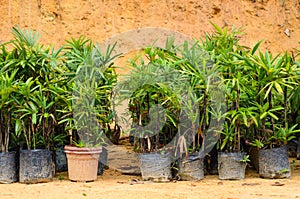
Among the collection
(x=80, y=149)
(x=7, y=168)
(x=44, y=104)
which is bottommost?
(x=7, y=168)

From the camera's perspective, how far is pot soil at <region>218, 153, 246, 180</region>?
16.1ft

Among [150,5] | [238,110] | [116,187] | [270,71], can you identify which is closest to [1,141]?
[116,187]

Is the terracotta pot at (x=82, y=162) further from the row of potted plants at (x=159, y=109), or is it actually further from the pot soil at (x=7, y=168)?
the pot soil at (x=7, y=168)

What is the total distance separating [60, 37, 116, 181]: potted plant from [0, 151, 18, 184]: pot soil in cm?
51

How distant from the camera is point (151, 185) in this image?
4758 millimetres

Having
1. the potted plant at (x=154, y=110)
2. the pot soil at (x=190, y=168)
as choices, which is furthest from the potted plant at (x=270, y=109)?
the potted plant at (x=154, y=110)

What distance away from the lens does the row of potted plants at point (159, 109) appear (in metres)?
4.88

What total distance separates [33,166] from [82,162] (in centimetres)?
45

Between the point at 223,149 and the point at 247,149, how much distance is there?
0.34 metres

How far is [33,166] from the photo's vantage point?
4.87 metres

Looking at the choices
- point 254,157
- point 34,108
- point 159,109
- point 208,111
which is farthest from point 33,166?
point 254,157

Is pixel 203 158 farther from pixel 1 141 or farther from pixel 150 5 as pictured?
pixel 150 5

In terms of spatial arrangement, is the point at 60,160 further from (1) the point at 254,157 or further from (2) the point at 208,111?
(1) the point at 254,157

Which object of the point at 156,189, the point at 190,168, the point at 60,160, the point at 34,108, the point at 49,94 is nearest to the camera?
the point at 156,189
